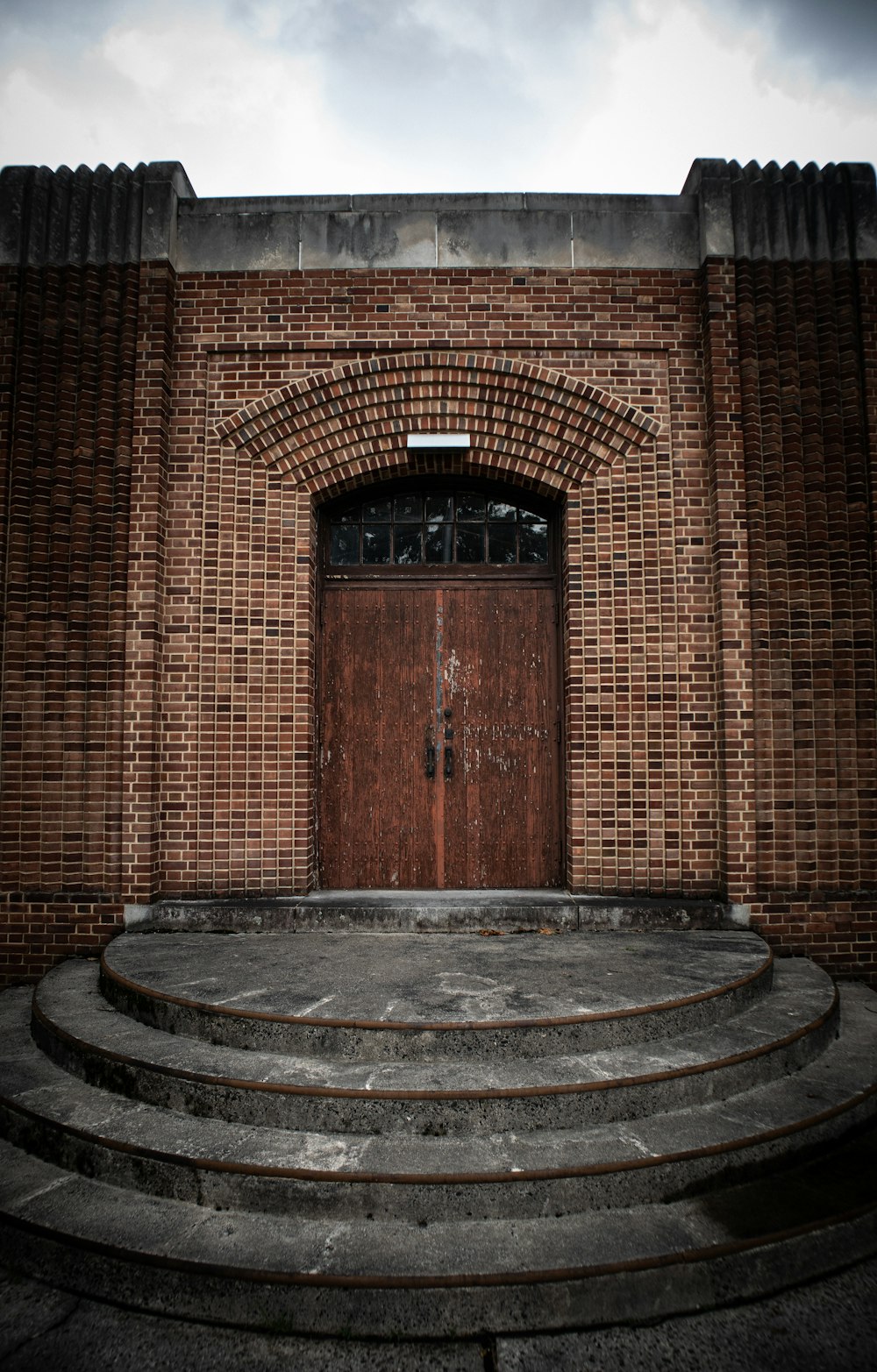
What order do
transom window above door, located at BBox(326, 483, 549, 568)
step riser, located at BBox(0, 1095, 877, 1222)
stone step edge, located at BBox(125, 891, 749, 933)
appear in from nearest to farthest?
step riser, located at BBox(0, 1095, 877, 1222) → stone step edge, located at BBox(125, 891, 749, 933) → transom window above door, located at BBox(326, 483, 549, 568)

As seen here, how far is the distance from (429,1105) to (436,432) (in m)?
4.33

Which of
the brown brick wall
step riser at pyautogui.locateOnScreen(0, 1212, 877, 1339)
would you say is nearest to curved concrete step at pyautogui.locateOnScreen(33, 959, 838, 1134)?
step riser at pyautogui.locateOnScreen(0, 1212, 877, 1339)

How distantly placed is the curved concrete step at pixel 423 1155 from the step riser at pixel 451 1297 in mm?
291

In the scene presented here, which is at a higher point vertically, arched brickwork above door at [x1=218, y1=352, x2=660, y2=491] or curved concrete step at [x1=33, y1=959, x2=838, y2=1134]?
arched brickwork above door at [x1=218, y1=352, x2=660, y2=491]

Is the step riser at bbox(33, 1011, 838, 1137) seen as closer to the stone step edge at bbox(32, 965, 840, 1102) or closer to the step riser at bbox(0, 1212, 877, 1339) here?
the stone step edge at bbox(32, 965, 840, 1102)

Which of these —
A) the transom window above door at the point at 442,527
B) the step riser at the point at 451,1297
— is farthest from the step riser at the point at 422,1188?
the transom window above door at the point at 442,527

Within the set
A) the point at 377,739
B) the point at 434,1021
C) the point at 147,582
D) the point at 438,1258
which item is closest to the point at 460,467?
the point at 377,739

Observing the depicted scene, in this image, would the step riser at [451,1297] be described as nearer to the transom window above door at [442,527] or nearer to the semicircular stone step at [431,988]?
the semicircular stone step at [431,988]

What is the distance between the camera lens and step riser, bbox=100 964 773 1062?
3.17m

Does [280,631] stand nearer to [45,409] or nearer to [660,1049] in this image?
[45,409]

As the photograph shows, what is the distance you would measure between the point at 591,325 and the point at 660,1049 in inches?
187

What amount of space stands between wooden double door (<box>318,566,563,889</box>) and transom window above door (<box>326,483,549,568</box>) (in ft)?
0.63

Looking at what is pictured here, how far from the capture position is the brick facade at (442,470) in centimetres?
507

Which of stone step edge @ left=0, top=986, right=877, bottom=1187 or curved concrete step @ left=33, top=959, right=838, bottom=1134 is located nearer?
stone step edge @ left=0, top=986, right=877, bottom=1187
